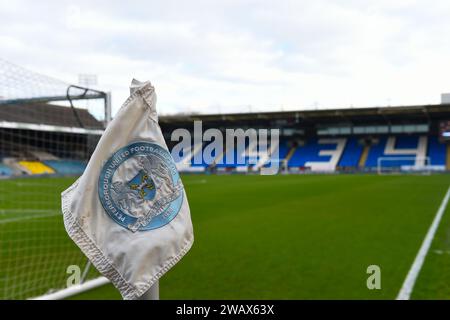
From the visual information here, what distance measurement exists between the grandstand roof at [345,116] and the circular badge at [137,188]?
27.7 metres

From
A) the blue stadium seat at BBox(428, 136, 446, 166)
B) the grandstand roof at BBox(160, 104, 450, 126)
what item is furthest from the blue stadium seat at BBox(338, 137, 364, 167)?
the blue stadium seat at BBox(428, 136, 446, 166)

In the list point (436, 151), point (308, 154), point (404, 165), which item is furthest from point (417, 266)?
point (308, 154)

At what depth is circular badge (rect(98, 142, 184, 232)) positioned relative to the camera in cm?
136

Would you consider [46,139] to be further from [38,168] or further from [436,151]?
[436,151]

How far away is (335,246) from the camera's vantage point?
6648mm

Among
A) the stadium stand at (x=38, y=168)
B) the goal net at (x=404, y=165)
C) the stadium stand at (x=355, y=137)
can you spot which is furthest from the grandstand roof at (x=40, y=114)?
the goal net at (x=404, y=165)

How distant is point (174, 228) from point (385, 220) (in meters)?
8.72

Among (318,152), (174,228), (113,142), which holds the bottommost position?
(318,152)

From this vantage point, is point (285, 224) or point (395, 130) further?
point (395, 130)

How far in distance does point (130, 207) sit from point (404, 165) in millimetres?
39149
